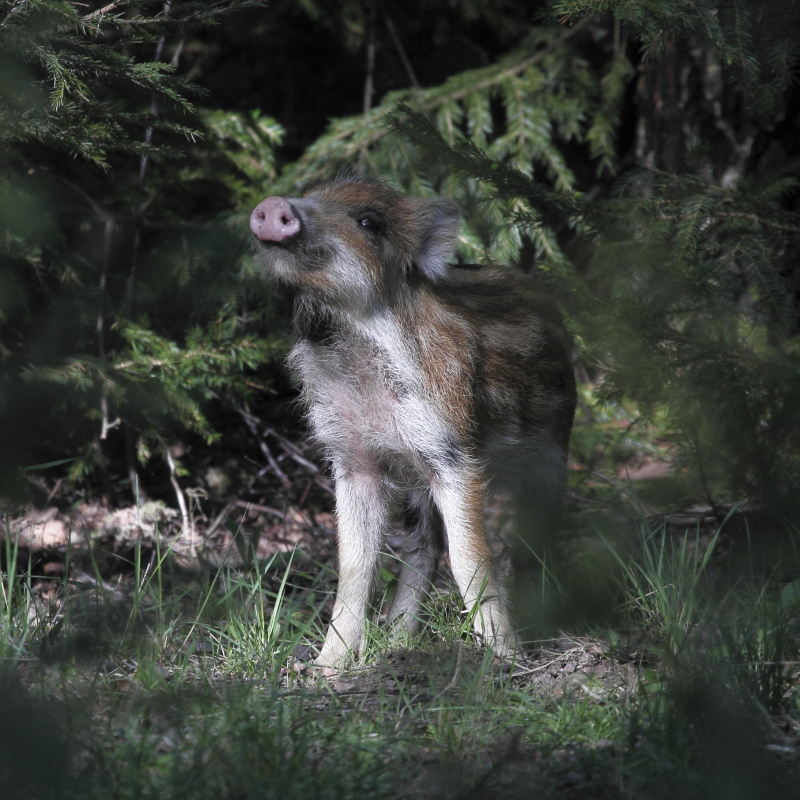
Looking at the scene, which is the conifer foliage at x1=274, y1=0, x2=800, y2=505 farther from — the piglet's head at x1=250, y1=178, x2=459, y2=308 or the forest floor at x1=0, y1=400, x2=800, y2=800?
the forest floor at x1=0, y1=400, x2=800, y2=800

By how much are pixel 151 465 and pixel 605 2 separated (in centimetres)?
421

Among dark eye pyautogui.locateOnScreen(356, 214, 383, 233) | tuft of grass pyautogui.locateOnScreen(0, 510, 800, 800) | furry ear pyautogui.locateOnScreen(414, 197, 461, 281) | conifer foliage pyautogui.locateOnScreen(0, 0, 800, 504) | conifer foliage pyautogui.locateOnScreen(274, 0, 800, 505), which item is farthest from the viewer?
furry ear pyautogui.locateOnScreen(414, 197, 461, 281)

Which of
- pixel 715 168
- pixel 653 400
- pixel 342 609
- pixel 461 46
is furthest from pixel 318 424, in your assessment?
pixel 461 46

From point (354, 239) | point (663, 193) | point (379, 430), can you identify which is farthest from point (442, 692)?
point (663, 193)

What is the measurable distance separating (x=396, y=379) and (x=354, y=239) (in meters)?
0.66

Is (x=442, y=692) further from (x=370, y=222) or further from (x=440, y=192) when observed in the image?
(x=440, y=192)

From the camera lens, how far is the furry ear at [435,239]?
4.21m

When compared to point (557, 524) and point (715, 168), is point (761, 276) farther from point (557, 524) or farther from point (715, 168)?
point (715, 168)

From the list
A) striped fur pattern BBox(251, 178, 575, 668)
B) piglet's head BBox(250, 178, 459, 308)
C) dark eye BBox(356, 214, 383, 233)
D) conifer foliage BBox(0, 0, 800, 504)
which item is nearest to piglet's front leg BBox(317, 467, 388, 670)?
striped fur pattern BBox(251, 178, 575, 668)

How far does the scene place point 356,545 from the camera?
4.28m

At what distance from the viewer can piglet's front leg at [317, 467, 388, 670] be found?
4.14m

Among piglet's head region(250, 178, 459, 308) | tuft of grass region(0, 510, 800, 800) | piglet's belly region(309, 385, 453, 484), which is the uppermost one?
piglet's head region(250, 178, 459, 308)

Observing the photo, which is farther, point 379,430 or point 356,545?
point 356,545

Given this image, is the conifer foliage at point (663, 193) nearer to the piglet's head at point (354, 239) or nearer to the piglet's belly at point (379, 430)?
the piglet's head at point (354, 239)
